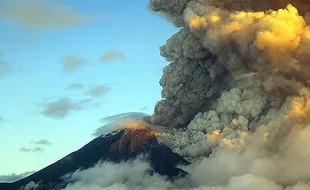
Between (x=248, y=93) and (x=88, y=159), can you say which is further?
(x=88, y=159)

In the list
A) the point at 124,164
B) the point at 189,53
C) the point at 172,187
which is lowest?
the point at 172,187

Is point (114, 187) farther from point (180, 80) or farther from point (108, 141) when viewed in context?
point (180, 80)

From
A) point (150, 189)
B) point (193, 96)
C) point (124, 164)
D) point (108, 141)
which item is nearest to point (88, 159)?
point (108, 141)

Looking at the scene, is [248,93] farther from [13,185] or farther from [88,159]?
[13,185]

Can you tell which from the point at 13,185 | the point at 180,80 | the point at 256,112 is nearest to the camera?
the point at 256,112

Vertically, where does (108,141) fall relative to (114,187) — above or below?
above

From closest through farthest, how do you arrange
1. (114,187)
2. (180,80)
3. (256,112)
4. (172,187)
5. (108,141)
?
(256,112), (180,80), (172,187), (114,187), (108,141)
